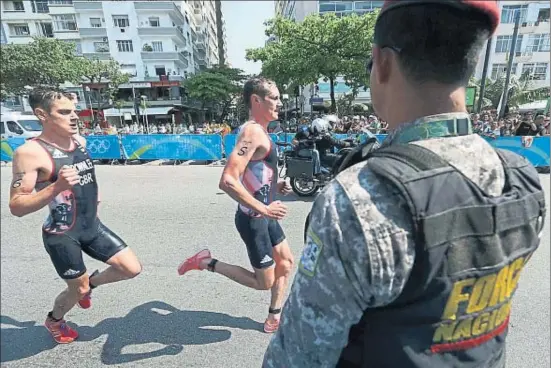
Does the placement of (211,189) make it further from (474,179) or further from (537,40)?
(537,40)

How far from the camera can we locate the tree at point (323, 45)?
2033cm

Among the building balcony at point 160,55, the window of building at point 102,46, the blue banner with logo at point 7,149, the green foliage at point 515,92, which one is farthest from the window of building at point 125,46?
the green foliage at point 515,92

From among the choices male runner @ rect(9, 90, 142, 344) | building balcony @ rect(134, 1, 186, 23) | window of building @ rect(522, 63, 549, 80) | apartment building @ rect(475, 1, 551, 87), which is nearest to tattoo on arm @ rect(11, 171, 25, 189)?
male runner @ rect(9, 90, 142, 344)

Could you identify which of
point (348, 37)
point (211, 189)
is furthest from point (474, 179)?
point (348, 37)

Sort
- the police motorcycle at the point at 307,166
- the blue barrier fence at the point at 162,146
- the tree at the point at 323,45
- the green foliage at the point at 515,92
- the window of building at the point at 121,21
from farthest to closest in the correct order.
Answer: the window of building at the point at 121,21 → the green foliage at the point at 515,92 → the tree at the point at 323,45 → the blue barrier fence at the point at 162,146 → the police motorcycle at the point at 307,166

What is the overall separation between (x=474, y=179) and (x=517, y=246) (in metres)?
0.23

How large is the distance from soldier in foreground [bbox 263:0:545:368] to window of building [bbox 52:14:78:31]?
159 ft

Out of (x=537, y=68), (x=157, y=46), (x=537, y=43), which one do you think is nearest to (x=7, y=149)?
(x=157, y=46)

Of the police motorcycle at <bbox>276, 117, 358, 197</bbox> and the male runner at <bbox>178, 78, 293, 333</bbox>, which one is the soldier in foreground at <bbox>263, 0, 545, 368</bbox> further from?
the police motorcycle at <bbox>276, 117, 358, 197</bbox>

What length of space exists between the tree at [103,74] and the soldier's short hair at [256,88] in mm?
34568

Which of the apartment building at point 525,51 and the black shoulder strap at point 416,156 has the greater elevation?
the apartment building at point 525,51

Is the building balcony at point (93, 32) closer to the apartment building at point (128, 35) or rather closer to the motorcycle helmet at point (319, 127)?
the apartment building at point (128, 35)

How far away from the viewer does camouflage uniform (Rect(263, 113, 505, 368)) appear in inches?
27.0

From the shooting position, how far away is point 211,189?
7039 mm
